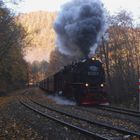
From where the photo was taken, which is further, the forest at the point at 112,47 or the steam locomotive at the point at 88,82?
the forest at the point at 112,47

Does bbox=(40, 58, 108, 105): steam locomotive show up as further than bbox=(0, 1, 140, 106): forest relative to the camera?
No

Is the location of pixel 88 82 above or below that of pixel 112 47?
below

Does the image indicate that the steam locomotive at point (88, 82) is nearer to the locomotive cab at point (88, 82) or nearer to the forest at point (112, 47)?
the locomotive cab at point (88, 82)

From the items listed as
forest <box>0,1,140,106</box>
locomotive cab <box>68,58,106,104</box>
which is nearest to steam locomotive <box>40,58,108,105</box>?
locomotive cab <box>68,58,106,104</box>

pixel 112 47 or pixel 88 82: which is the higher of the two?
pixel 112 47

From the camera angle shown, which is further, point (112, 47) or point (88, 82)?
point (112, 47)

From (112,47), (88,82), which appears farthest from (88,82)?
(112,47)

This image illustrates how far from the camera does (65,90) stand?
104ft

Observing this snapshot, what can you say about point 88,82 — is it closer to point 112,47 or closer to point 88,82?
point 88,82

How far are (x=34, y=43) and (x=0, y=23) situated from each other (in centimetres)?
1340

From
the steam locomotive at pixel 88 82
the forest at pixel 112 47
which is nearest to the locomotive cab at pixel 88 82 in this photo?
the steam locomotive at pixel 88 82

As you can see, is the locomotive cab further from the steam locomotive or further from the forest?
the forest

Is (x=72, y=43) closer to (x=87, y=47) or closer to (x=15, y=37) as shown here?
(x=87, y=47)

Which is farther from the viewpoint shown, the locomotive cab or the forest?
the forest
